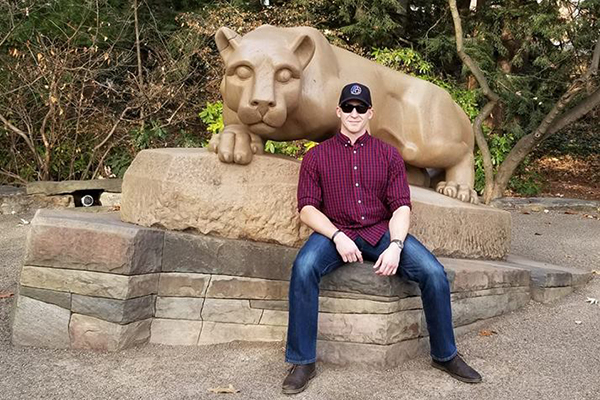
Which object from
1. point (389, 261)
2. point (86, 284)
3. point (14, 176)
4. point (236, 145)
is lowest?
point (14, 176)

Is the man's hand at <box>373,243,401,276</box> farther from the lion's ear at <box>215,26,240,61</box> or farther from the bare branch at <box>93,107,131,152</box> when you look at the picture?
the bare branch at <box>93,107,131,152</box>

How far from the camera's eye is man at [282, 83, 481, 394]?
262 centimetres

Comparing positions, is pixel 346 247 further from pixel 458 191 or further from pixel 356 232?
pixel 458 191

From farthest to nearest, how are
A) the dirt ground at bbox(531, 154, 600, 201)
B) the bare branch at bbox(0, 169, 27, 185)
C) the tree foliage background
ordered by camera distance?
the dirt ground at bbox(531, 154, 600, 201) < the bare branch at bbox(0, 169, 27, 185) < the tree foliage background

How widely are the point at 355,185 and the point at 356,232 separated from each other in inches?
9.2

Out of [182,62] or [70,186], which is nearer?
[70,186]

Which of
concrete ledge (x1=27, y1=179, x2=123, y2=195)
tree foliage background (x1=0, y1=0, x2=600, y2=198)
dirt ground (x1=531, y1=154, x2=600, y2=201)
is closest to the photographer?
concrete ledge (x1=27, y1=179, x2=123, y2=195)

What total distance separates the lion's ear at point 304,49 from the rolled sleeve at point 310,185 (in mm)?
613

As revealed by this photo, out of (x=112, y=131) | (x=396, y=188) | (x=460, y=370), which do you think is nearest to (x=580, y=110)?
(x=112, y=131)

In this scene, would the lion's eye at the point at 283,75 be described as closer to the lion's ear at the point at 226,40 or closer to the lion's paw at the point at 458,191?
the lion's ear at the point at 226,40

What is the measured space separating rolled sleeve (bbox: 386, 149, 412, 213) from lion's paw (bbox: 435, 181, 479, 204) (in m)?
1.27

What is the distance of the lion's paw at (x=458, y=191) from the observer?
3973mm

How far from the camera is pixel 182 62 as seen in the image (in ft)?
28.5

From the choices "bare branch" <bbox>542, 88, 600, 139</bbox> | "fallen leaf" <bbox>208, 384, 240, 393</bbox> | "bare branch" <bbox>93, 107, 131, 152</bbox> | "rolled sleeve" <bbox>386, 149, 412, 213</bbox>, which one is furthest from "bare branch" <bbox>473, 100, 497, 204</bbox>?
"fallen leaf" <bbox>208, 384, 240, 393</bbox>
